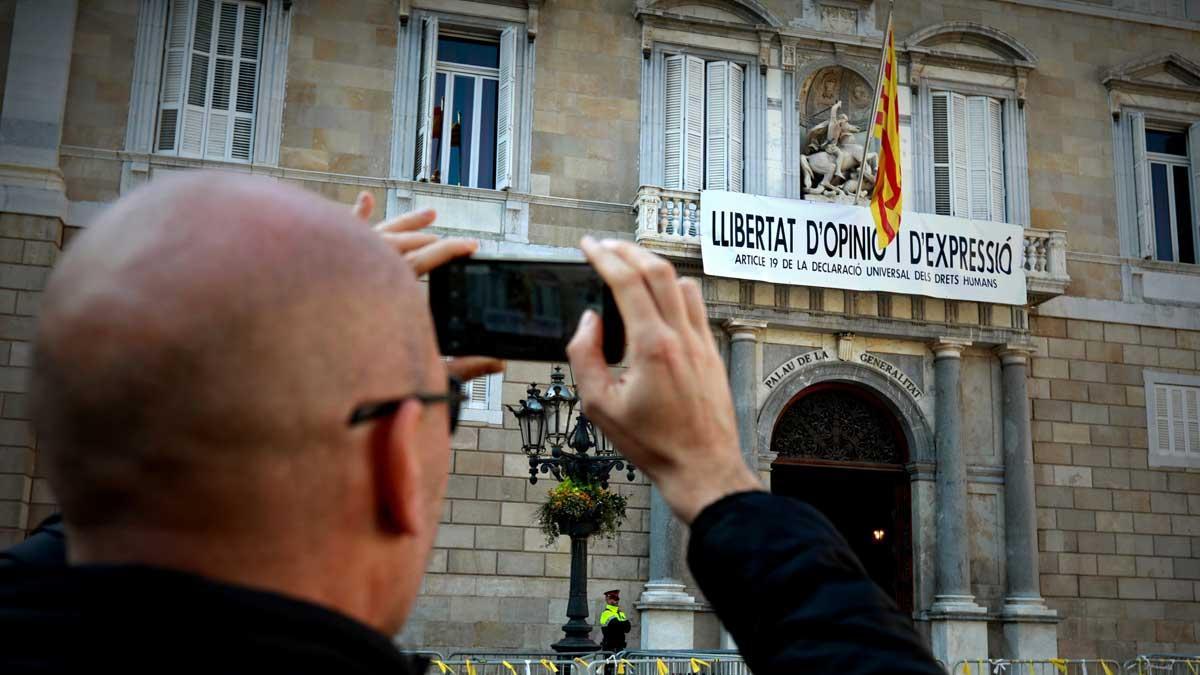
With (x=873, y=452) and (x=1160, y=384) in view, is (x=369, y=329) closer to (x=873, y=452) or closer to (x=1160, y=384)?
(x=873, y=452)

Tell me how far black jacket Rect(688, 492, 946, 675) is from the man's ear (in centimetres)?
35

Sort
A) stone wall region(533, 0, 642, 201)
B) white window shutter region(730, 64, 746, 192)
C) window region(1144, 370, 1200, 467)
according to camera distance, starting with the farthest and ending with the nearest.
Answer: window region(1144, 370, 1200, 467) → white window shutter region(730, 64, 746, 192) → stone wall region(533, 0, 642, 201)

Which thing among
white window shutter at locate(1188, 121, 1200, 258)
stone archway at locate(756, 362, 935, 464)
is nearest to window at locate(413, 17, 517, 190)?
stone archway at locate(756, 362, 935, 464)

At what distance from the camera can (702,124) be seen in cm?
1570

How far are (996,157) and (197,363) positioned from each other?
16.9 metres

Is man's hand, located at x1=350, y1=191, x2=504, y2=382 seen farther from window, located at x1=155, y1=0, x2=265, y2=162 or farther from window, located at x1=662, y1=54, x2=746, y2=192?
window, located at x1=662, y1=54, x2=746, y2=192

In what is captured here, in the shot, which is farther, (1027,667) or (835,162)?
(835,162)

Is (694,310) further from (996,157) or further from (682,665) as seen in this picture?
(996,157)

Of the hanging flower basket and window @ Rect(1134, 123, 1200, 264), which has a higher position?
window @ Rect(1134, 123, 1200, 264)

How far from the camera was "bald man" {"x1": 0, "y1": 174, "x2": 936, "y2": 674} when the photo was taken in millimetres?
850

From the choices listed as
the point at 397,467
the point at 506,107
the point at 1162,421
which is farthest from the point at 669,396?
the point at 1162,421

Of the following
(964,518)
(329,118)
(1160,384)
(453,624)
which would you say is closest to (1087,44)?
(1160,384)

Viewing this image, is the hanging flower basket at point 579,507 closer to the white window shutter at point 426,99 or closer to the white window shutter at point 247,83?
the white window shutter at point 426,99

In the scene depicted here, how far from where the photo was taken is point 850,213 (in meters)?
15.1
